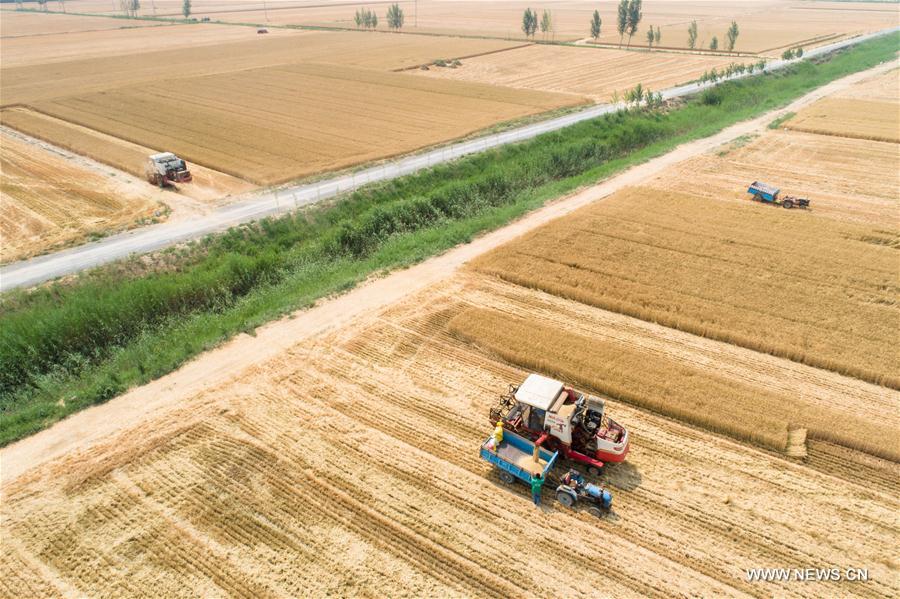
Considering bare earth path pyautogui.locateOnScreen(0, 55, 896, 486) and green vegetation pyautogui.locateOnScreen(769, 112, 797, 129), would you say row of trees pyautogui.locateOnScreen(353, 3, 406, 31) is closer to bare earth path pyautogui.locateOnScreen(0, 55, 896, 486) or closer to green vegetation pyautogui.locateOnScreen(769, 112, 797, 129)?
green vegetation pyautogui.locateOnScreen(769, 112, 797, 129)

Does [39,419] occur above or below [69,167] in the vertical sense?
below

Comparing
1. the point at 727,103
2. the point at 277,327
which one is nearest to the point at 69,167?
the point at 277,327

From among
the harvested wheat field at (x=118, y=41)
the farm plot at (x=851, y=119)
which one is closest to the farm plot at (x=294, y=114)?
the farm plot at (x=851, y=119)

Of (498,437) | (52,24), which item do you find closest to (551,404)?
(498,437)

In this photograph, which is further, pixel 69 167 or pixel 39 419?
pixel 69 167

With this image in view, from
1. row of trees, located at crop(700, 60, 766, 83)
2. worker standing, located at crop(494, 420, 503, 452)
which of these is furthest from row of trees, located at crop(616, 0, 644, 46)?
worker standing, located at crop(494, 420, 503, 452)

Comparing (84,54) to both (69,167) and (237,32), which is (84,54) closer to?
(237,32)
